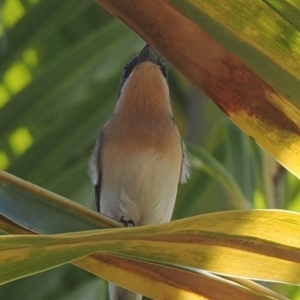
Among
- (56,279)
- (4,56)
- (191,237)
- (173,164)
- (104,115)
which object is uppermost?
(173,164)

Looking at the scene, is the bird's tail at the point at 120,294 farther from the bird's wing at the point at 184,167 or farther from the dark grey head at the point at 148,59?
the dark grey head at the point at 148,59

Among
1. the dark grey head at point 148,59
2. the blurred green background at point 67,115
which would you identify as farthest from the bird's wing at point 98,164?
the blurred green background at point 67,115

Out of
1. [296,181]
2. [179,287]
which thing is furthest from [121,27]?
[179,287]

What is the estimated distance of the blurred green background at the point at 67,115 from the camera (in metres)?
0.76

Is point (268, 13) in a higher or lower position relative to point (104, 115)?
lower

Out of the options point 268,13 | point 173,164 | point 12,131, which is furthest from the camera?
point 173,164

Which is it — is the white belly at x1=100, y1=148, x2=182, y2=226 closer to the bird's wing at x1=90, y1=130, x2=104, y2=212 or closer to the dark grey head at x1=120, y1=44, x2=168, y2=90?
the bird's wing at x1=90, y1=130, x2=104, y2=212

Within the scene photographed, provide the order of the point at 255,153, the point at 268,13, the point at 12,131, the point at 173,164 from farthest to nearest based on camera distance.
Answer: the point at 173,164 < the point at 255,153 < the point at 12,131 < the point at 268,13

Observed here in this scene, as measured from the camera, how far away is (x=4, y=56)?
0.77m

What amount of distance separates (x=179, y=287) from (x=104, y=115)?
445 mm

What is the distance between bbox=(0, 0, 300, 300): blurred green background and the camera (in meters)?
0.76

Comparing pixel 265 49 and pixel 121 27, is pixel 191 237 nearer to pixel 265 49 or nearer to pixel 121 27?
pixel 265 49

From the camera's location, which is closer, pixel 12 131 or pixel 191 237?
pixel 191 237

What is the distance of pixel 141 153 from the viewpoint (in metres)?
1.30
